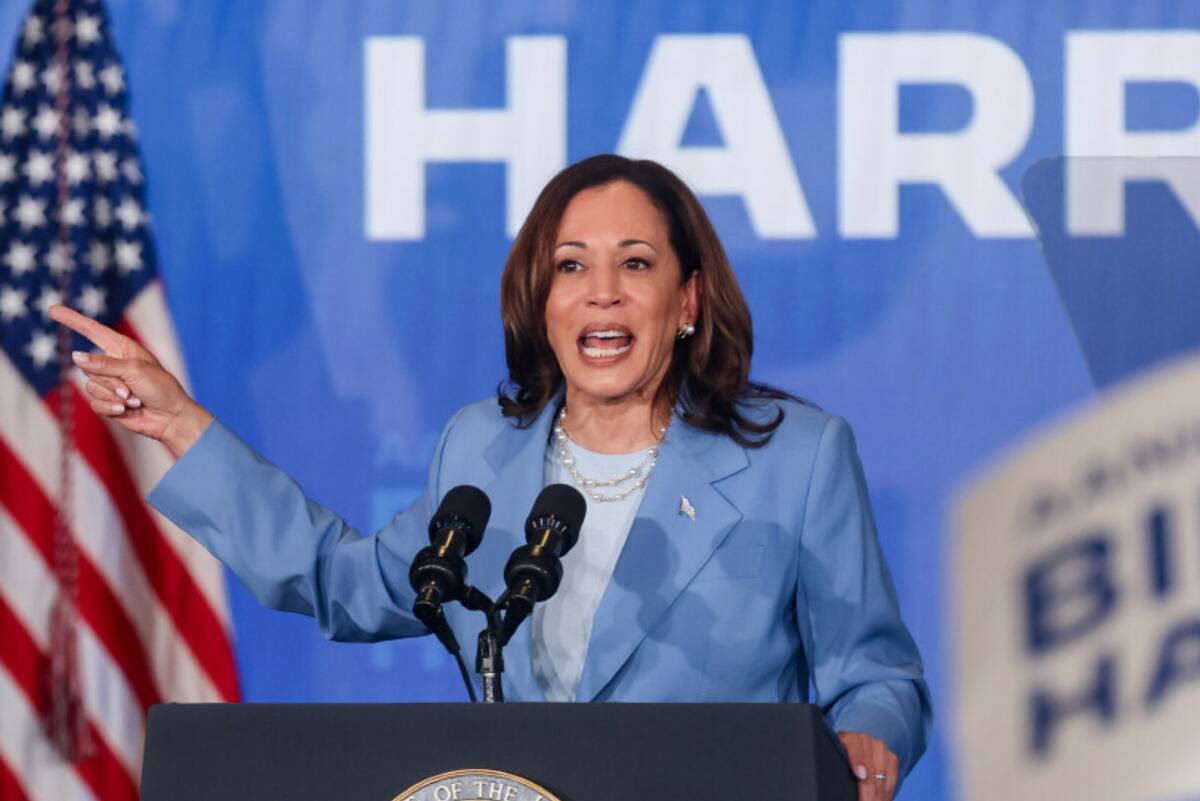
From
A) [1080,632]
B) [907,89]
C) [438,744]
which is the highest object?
[907,89]

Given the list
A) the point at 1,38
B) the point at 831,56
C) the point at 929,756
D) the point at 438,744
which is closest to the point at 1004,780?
the point at 929,756

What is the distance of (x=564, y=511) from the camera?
1904 mm

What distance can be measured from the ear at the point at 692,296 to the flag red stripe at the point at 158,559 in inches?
67.5

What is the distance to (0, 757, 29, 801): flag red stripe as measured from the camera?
3918mm

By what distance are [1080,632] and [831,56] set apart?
1271mm

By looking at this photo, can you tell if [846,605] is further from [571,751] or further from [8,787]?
[8,787]

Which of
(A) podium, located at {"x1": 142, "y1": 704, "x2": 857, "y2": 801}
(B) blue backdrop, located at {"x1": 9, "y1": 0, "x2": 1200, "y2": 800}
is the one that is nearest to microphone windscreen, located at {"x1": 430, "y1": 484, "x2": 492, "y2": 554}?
(A) podium, located at {"x1": 142, "y1": 704, "x2": 857, "y2": 801}

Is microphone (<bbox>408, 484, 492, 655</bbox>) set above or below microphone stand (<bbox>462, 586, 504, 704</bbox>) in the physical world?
above

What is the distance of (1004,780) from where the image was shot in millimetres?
3686

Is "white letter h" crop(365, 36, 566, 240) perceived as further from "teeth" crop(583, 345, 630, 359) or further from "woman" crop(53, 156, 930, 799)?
"teeth" crop(583, 345, 630, 359)

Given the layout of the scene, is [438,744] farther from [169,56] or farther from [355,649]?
[169,56]

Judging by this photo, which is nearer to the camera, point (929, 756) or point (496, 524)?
point (496, 524)

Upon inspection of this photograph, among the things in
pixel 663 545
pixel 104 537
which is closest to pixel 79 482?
pixel 104 537

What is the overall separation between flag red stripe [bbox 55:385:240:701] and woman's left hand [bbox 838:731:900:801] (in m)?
2.21
